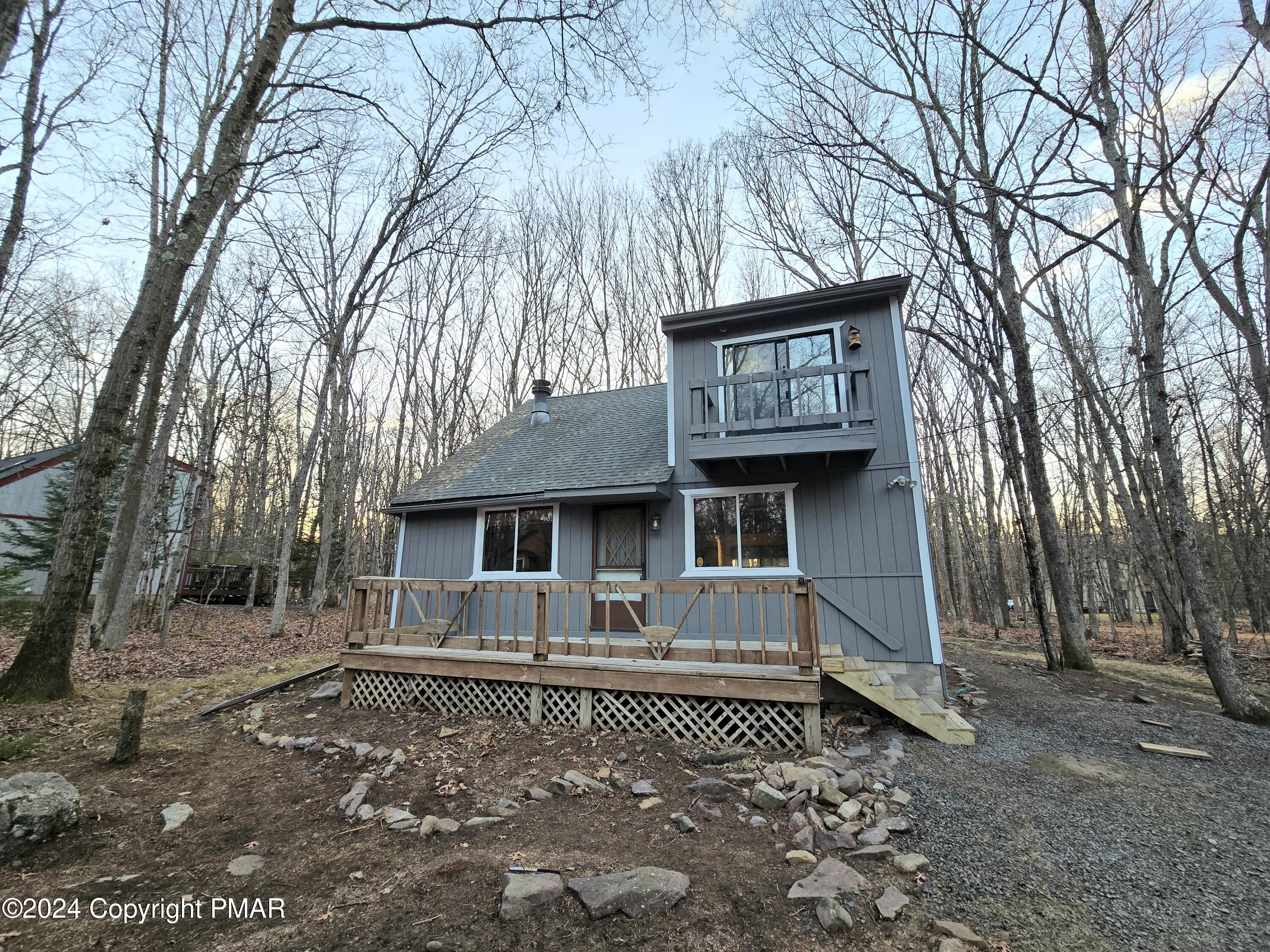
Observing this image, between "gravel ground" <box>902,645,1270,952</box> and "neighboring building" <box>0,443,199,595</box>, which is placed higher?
"neighboring building" <box>0,443,199,595</box>

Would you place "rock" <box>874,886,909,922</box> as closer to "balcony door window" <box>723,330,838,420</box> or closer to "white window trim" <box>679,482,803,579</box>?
"white window trim" <box>679,482,803,579</box>

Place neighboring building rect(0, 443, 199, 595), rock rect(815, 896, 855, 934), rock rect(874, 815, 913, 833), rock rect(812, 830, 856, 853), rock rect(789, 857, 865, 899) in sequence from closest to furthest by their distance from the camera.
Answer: rock rect(815, 896, 855, 934) < rock rect(789, 857, 865, 899) < rock rect(812, 830, 856, 853) < rock rect(874, 815, 913, 833) < neighboring building rect(0, 443, 199, 595)

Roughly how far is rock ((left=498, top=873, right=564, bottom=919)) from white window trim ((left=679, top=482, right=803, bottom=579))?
15.8 ft

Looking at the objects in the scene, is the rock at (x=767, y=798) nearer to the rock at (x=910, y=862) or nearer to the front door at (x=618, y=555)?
the rock at (x=910, y=862)

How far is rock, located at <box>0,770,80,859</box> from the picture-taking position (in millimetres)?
2941

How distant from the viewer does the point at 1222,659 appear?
606cm

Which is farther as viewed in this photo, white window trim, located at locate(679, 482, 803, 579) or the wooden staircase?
white window trim, located at locate(679, 482, 803, 579)

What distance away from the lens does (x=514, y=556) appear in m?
8.63

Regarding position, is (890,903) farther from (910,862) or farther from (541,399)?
(541,399)

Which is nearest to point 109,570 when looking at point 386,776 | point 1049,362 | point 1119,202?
point 386,776

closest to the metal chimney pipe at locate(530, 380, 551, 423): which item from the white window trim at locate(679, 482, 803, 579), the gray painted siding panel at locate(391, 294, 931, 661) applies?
the gray painted siding panel at locate(391, 294, 931, 661)

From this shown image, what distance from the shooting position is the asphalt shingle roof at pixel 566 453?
8352 mm

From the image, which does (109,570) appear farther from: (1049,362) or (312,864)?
(1049,362)

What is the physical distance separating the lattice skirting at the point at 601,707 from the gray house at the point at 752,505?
2.52ft
